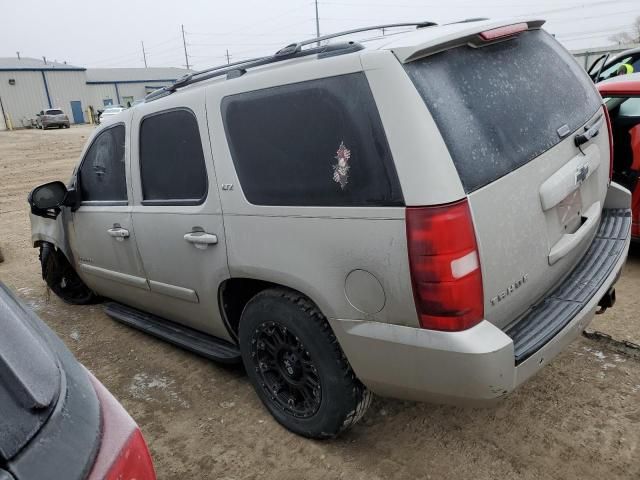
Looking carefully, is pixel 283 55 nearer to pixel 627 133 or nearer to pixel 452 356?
pixel 452 356

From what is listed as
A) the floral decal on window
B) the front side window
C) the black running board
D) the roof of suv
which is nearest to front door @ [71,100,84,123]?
the front side window

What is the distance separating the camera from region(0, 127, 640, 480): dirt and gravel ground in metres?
2.36

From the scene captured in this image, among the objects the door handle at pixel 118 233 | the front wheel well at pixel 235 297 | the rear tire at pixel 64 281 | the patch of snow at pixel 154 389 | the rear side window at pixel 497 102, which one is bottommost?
the patch of snow at pixel 154 389

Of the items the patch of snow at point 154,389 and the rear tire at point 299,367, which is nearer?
the rear tire at point 299,367

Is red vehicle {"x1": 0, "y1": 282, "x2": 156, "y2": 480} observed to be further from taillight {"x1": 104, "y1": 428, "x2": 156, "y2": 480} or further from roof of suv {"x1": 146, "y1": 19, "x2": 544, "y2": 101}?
roof of suv {"x1": 146, "y1": 19, "x2": 544, "y2": 101}

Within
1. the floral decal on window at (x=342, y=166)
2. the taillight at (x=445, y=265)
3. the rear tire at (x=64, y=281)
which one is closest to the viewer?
the taillight at (x=445, y=265)

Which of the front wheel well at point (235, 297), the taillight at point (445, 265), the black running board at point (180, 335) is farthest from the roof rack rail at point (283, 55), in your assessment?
the black running board at point (180, 335)

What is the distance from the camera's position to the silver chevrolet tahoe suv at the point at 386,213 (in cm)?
186

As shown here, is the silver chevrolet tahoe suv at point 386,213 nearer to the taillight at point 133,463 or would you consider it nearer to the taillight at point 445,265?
the taillight at point 445,265

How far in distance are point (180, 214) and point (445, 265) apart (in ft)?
5.39

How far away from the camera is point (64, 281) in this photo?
15.7 ft

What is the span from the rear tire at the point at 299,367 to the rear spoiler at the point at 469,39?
1.18 m

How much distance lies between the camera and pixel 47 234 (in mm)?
4543

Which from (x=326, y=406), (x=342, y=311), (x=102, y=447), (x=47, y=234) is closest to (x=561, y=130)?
(x=342, y=311)
